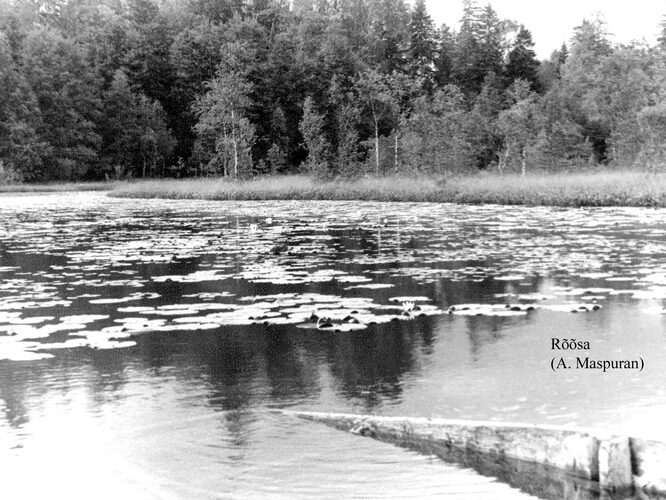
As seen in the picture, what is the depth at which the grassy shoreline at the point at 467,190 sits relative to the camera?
91.5 feet

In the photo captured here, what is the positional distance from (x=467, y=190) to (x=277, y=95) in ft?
138

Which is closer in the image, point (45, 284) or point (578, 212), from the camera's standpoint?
point (45, 284)

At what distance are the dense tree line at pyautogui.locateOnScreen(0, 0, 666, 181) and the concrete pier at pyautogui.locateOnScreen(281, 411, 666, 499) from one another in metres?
36.1

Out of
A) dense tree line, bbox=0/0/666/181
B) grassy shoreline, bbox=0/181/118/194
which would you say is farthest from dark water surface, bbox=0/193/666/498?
grassy shoreline, bbox=0/181/118/194

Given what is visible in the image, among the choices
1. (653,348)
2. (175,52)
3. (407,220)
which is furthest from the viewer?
(175,52)

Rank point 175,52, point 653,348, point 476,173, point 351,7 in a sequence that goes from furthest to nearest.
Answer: point 351,7 → point 175,52 → point 476,173 → point 653,348

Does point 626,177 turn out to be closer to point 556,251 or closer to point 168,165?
point 556,251

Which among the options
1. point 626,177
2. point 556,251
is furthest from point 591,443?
point 626,177

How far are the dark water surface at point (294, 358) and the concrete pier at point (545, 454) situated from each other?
134mm

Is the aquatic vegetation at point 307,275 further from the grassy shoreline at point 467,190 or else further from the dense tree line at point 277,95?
the dense tree line at point 277,95

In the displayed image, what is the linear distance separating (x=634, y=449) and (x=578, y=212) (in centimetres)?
2183

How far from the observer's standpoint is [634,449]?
358 cm

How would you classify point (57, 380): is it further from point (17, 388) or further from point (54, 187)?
point (54, 187)

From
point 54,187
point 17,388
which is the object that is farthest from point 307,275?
point 54,187
